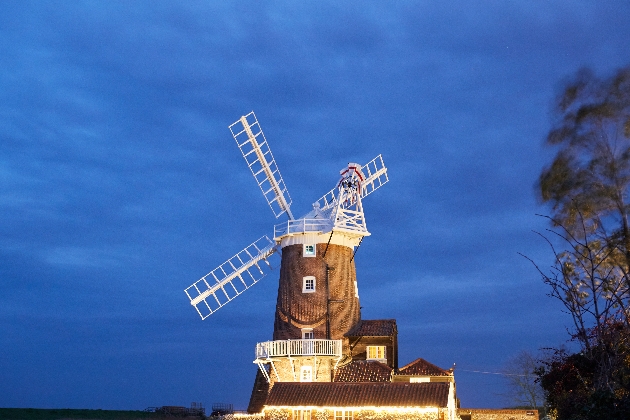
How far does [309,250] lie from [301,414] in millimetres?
11406

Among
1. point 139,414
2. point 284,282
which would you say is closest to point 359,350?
point 284,282

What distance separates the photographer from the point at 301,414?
41.3 meters

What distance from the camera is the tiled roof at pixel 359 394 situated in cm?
4000

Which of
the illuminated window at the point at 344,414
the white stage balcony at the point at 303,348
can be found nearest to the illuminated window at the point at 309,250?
the white stage balcony at the point at 303,348

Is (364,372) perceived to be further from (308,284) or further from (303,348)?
(308,284)

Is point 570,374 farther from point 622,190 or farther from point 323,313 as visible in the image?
point 323,313

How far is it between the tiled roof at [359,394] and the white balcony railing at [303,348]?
3.29 meters

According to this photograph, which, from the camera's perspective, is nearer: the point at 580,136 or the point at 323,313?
the point at 580,136

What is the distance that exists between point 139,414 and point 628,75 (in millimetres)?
55748

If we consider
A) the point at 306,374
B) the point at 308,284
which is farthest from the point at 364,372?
the point at 308,284

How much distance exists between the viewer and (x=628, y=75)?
22812 millimetres

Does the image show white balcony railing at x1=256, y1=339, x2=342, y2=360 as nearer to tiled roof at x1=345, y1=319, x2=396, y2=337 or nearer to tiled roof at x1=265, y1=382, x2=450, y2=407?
tiled roof at x1=345, y1=319, x2=396, y2=337

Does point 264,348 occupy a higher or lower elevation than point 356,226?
lower

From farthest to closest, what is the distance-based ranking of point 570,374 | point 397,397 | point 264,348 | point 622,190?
point 264,348 < point 397,397 < point 570,374 < point 622,190
